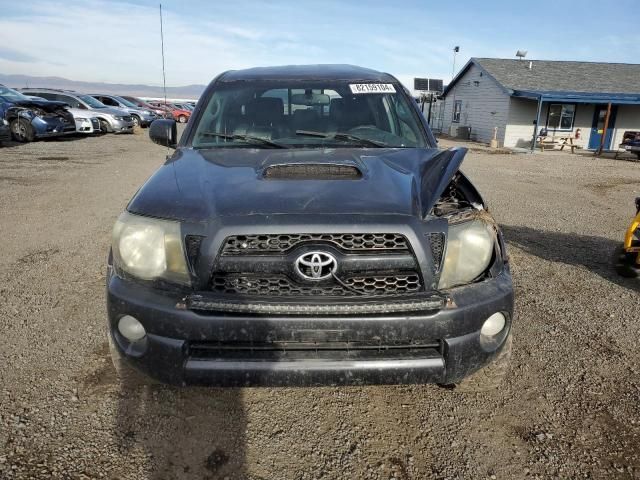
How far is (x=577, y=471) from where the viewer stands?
2.15 m

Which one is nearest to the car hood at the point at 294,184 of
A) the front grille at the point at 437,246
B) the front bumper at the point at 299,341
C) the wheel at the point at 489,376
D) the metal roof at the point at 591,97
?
the front grille at the point at 437,246

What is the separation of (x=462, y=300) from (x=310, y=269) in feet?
2.19

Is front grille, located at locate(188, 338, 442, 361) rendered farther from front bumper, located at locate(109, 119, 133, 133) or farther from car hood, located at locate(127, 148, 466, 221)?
front bumper, located at locate(109, 119, 133, 133)

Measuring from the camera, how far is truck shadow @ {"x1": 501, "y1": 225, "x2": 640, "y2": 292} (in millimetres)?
4824

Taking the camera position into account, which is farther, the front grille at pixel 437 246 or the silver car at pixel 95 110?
the silver car at pixel 95 110

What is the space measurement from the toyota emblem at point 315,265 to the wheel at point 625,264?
12.4 feet

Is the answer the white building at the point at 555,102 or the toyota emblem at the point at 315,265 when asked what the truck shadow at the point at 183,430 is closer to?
the toyota emblem at the point at 315,265

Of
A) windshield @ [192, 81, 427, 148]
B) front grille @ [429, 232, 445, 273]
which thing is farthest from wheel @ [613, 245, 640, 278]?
front grille @ [429, 232, 445, 273]

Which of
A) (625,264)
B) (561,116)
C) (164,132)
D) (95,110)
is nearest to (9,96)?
(95,110)

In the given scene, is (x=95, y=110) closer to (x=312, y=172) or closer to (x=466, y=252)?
(x=312, y=172)

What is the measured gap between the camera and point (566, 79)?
2619 centimetres

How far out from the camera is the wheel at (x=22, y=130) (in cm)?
1491

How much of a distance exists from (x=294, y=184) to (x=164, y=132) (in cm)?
169

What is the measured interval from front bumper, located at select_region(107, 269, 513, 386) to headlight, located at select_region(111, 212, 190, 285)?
0.08 m
